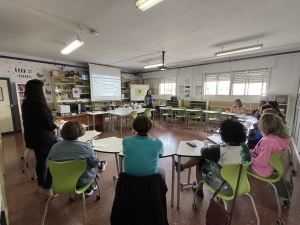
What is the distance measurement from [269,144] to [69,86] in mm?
7080

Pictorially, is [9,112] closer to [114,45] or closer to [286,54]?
[114,45]

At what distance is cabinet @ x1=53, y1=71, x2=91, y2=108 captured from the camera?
19.6ft

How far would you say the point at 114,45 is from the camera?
14.0 feet

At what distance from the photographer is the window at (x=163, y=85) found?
840 cm

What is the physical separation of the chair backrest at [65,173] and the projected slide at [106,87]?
6.06m

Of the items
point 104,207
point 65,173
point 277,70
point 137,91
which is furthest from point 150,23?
point 137,91

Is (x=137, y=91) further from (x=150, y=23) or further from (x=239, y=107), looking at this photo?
(x=150, y=23)

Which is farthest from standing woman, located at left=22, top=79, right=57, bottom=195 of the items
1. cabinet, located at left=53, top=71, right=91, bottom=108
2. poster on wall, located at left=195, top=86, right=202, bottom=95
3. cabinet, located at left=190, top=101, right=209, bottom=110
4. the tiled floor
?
poster on wall, located at left=195, top=86, right=202, bottom=95

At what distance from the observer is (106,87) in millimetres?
7422

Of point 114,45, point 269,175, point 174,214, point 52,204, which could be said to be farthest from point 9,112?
point 269,175

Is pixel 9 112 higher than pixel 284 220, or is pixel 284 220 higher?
pixel 9 112

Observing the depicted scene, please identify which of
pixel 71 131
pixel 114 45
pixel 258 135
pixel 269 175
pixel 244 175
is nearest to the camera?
pixel 244 175

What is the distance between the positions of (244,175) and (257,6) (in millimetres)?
2635

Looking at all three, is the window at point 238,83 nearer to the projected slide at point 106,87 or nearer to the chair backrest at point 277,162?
the projected slide at point 106,87
